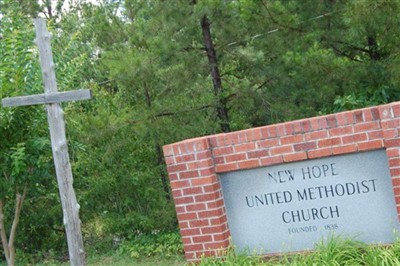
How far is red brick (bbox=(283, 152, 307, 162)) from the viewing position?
19.6 ft

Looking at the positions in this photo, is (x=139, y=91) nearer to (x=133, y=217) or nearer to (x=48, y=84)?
(x=133, y=217)

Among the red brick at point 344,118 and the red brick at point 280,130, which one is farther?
the red brick at point 280,130

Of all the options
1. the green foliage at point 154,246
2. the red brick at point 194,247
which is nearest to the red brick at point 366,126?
the red brick at point 194,247

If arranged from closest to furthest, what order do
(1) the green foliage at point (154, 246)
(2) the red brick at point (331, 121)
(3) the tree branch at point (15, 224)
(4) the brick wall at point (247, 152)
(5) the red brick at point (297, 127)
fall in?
(4) the brick wall at point (247, 152) → (2) the red brick at point (331, 121) → (5) the red brick at point (297, 127) → (3) the tree branch at point (15, 224) → (1) the green foliage at point (154, 246)

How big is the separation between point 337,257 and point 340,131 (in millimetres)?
1044

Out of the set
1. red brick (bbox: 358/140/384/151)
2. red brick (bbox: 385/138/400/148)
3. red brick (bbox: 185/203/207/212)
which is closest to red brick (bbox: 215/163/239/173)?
red brick (bbox: 185/203/207/212)

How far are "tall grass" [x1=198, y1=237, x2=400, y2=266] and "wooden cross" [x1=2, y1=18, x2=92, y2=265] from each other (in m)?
1.18

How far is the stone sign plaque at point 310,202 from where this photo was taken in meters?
5.86

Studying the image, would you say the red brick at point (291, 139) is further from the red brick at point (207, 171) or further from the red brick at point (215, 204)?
the red brick at point (215, 204)

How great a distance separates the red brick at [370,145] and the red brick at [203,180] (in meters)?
1.33

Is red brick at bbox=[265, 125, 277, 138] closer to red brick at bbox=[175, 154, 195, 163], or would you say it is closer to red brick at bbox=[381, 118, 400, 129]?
red brick at bbox=[175, 154, 195, 163]

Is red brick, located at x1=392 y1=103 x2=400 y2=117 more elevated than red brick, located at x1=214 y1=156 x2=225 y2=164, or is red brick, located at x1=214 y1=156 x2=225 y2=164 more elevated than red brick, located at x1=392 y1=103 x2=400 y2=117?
red brick, located at x1=392 y1=103 x2=400 y2=117

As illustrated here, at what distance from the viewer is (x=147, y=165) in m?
12.1

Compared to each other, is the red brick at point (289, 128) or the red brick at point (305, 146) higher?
the red brick at point (289, 128)
